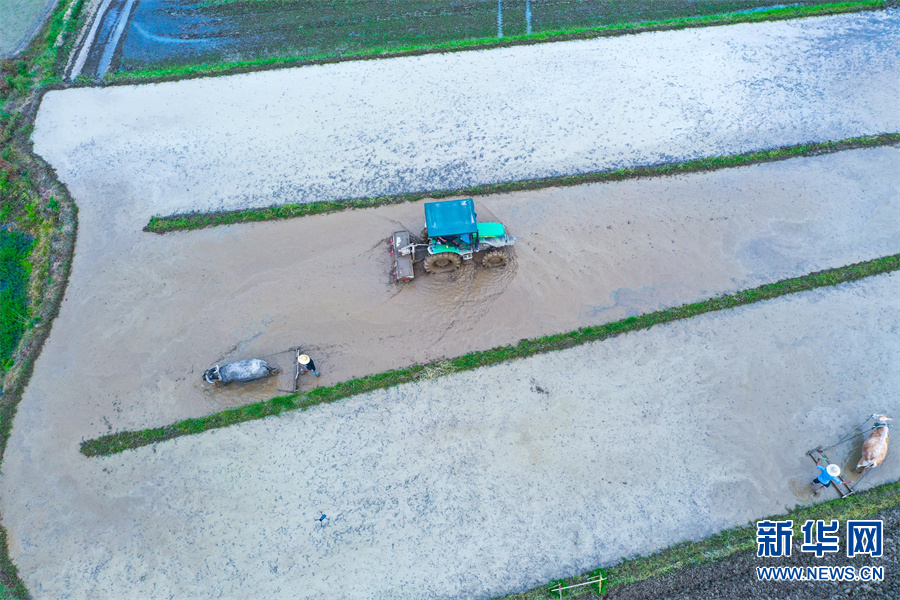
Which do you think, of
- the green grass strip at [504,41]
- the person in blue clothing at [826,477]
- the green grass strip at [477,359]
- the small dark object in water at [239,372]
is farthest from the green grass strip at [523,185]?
the person in blue clothing at [826,477]

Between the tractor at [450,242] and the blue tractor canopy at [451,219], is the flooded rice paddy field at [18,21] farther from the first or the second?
the blue tractor canopy at [451,219]

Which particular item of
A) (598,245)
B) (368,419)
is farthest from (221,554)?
(598,245)

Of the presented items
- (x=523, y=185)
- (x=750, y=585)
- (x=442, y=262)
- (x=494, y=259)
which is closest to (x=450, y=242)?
(x=442, y=262)

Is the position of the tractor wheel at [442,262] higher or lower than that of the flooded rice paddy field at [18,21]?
lower

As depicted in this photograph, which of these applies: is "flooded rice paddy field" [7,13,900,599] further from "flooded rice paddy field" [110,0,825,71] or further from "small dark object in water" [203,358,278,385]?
"flooded rice paddy field" [110,0,825,71]

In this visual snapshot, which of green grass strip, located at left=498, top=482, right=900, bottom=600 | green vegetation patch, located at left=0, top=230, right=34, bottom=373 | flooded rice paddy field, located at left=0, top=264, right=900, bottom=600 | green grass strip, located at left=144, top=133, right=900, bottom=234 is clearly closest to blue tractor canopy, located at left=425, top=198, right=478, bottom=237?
green grass strip, located at left=144, top=133, right=900, bottom=234

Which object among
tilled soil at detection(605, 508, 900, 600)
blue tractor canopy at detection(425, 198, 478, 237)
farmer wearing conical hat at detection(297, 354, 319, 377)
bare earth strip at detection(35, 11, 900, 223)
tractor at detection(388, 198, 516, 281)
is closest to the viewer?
tilled soil at detection(605, 508, 900, 600)

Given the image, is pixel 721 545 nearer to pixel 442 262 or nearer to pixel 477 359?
pixel 477 359
